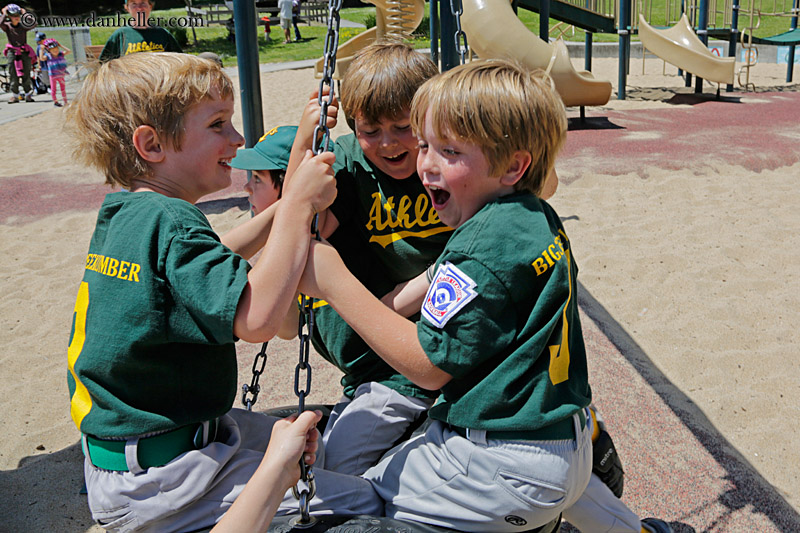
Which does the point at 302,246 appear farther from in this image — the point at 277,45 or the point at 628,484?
the point at 277,45

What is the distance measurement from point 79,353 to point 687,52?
45.3 feet

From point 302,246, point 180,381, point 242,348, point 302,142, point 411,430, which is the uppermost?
point 302,142

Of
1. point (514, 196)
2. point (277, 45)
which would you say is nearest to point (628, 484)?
point (514, 196)

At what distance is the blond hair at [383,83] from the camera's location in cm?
217

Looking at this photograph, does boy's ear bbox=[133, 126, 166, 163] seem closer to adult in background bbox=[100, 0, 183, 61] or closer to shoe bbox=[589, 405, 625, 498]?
shoe bbox=[589, 405, 625, 498]

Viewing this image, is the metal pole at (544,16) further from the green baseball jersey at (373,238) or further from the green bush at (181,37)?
the green bush at (181,37)

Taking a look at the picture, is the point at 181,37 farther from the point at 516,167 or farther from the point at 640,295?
the point at 516,167

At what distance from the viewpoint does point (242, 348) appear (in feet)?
15.5

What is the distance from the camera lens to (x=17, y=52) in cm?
1593

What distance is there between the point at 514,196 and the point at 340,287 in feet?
1.53

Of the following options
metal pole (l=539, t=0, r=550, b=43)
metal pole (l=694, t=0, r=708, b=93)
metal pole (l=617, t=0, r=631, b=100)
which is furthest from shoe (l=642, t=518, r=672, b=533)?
metal pole (l=694, t=0, r=708, b=93)

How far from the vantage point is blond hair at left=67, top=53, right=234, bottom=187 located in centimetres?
177

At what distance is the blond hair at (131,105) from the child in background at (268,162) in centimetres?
64

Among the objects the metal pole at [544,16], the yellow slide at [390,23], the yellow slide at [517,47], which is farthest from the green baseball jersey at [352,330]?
the yellow slide at [517,47]
